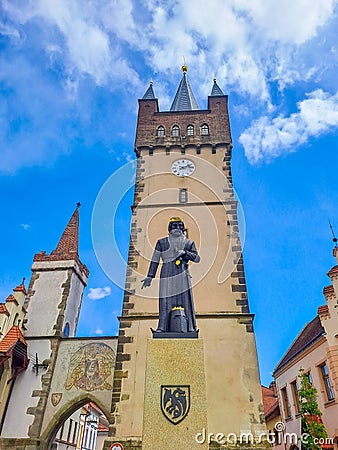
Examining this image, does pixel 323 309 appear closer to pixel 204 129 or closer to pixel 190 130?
pixel 204 129

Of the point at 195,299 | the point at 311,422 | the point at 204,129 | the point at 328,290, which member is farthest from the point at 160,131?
the point at 311,422

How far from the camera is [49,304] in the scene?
709 inches

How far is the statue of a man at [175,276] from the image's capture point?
258 inches

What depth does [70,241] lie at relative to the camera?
21.0 meters

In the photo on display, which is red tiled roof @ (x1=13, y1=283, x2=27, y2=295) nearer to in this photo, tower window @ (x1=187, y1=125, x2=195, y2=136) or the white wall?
the white wall

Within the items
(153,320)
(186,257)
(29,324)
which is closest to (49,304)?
(29,324)

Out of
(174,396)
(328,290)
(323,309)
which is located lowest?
(174,396)

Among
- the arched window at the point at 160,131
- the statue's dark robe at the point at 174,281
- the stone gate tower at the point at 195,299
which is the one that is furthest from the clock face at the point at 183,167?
the statue's dark robe at the point at 174,281

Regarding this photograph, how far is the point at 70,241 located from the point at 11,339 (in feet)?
22.9

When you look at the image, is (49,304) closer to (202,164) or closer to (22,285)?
(22,285)

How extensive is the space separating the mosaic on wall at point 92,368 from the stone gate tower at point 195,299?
283cm

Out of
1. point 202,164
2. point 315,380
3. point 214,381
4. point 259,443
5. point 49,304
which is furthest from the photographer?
point 202,164

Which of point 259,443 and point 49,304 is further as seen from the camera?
point 49,304

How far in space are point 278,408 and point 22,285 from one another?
17912 mm
